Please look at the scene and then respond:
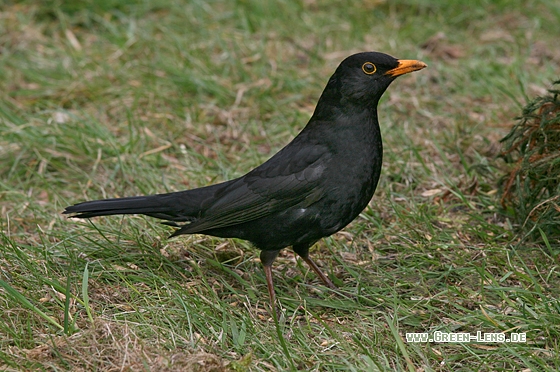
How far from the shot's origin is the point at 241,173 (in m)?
5.87

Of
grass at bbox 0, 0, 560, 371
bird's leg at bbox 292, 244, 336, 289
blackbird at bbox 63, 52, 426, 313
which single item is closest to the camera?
grass at bbox 0, 0, 560, 371

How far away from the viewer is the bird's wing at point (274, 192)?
436cm

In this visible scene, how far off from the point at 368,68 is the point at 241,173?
167cm

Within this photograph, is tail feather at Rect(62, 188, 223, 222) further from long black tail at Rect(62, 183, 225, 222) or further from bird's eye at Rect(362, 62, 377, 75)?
bird's eye at Rect(362, 62, 377, 75)

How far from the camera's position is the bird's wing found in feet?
14.3

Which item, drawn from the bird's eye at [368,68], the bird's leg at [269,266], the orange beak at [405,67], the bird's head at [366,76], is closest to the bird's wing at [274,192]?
the bird's leg at [269,266]

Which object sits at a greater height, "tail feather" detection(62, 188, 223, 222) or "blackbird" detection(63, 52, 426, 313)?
"blackbird" detection(63, 52, 426, 313)

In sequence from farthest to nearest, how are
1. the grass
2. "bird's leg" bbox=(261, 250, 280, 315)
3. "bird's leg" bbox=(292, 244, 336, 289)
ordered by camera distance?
"bird's leg" bbox=(292, 244, 336, 289)
"bird's leg" bbox=(261, 250, 280, 315)
the grass

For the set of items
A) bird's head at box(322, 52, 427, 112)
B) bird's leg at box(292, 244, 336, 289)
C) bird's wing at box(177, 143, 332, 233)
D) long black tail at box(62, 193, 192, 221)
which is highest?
bird's head at box(322, 52, 427, 112)

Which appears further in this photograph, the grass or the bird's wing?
the bird's wing

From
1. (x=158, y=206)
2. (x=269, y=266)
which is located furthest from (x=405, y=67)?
(x=158, y=206)

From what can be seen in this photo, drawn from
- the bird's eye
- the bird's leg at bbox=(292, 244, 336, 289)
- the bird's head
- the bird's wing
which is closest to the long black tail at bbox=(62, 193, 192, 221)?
the bird's wing

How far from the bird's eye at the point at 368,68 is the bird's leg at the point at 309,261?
3.57 feet

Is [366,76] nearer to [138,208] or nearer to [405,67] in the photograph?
[405,67]
